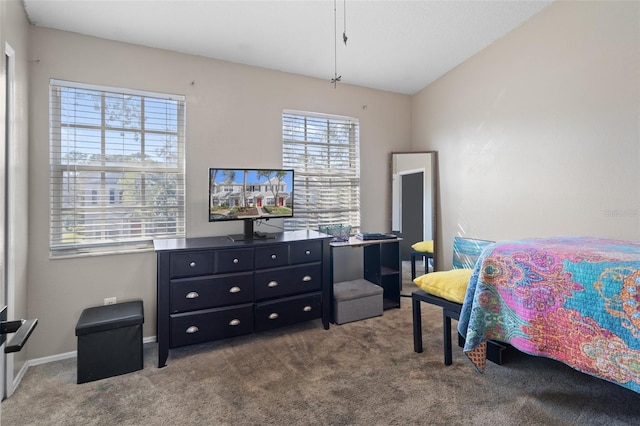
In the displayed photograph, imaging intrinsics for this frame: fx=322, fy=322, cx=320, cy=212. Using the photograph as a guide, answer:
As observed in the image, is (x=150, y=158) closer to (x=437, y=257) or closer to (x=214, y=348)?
(x=214, y=348)

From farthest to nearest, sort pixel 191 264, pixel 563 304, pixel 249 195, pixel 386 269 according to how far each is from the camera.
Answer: pixel 386 269
pixel 249 195
pixel 191 264
pixel 563 304

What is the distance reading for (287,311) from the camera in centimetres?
284

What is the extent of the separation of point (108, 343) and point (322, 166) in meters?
2.61

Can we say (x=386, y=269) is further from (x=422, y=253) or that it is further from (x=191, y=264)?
(x=191, y=264)

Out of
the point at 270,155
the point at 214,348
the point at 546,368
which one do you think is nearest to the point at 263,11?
the point at 270,155

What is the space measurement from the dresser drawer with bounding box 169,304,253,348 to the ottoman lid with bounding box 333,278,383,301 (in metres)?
0.93

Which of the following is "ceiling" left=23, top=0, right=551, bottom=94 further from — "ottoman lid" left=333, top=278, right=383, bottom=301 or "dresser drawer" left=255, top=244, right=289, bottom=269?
"ottoman lid" left=333, top=278, right=383, bottom=301

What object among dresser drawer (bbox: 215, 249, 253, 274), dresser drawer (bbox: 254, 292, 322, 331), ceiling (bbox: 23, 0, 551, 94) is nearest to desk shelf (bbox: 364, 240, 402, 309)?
dresser drawer (bbox: 254, 292, 322, 331)

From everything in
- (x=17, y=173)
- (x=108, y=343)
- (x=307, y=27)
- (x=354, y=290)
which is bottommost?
(x=108, y=343)

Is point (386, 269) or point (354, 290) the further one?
point (386, 269)

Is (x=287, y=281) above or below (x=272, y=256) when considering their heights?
below

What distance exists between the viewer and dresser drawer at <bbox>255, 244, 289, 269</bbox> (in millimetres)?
2730

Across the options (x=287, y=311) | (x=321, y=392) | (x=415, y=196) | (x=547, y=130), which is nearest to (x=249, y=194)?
(x=287, y=311)

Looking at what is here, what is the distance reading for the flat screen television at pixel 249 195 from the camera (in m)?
2.80
